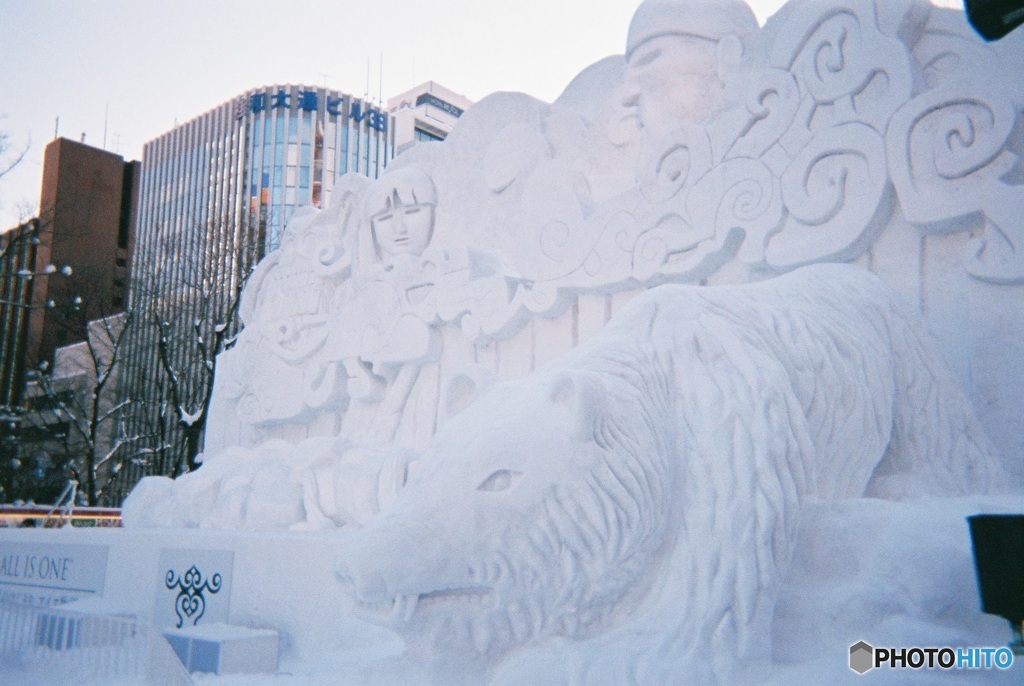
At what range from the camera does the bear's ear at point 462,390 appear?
2.39m

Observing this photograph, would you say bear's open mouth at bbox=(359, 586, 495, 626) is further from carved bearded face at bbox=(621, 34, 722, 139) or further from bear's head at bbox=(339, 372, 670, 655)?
carved bearded face at bbox=(621, 34, 722, 139)

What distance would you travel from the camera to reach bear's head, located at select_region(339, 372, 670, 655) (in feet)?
6.10

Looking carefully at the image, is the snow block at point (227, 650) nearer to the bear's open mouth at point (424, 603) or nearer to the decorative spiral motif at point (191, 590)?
the decorative spiral motif at point (191, 590)

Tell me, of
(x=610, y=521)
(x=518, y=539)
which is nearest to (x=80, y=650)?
(x=518, y=539)

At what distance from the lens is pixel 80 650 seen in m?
3.51

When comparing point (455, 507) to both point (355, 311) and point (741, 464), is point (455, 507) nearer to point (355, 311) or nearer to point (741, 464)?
point (741, 464)

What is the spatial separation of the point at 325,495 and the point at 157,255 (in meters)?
11.0

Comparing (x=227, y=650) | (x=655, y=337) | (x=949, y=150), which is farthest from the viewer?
(x=227, y=650)

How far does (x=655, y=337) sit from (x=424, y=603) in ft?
3.36

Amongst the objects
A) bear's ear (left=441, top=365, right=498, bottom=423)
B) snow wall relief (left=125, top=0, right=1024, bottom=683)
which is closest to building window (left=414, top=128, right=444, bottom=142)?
snow wall relief (left=125, top=0, right=1024, bottom=683)

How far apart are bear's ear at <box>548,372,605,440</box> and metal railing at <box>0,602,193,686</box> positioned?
165cm

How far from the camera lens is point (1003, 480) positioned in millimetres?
2646

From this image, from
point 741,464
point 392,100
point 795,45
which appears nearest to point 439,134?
point 392,100

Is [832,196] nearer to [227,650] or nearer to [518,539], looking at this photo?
[518,539]
